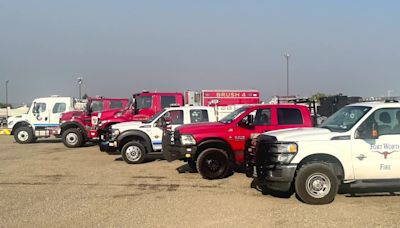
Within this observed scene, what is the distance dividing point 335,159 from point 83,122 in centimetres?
1370

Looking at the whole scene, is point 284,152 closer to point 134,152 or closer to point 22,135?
point 134,152

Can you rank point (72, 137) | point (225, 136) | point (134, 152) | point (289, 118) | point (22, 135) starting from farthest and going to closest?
point (22, 135) < point (72, 137) < point (134, 152) < point (289, 118) < point (225, 136)

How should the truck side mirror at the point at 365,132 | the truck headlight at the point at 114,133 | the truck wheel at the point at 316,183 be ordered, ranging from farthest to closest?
the truck headlight at the point at 114,133 < the truck side mirror at the point at 365,132 < the truck wheel at the point at 316,183

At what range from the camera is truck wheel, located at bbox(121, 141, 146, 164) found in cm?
1297

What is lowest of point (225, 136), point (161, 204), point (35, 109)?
point (161, 204)

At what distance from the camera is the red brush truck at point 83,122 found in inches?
737

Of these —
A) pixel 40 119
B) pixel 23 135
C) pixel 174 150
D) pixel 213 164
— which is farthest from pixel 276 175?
pixel 23 135

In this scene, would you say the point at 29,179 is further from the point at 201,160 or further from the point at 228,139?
the point at 228,139

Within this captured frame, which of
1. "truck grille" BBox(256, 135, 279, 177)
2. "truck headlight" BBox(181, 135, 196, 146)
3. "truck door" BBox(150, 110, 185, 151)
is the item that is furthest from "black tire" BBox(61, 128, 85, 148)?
"truck grille" BBox(256, 135, 279, 177)

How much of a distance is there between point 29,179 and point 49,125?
1093cm

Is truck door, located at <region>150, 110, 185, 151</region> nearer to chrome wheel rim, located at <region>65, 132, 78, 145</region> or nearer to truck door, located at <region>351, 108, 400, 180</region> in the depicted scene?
truck door, located at <region>351, 108, 400, 180</region>

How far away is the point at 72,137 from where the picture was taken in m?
18.7

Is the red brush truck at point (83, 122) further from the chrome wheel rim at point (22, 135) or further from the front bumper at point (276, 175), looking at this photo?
the front bumper at point (276, 175)

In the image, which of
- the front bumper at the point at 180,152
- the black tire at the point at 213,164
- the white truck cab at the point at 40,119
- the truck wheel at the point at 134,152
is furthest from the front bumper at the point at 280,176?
the white truck cab at the point at 40,119
